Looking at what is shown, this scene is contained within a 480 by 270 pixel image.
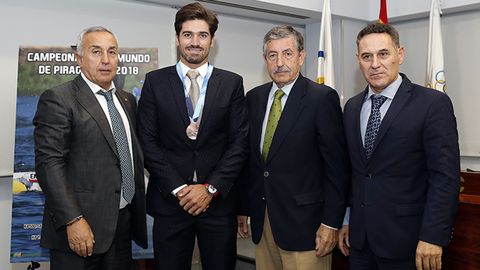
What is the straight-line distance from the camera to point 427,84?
180 inches

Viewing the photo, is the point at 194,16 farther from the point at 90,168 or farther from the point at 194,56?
the point at 90,168

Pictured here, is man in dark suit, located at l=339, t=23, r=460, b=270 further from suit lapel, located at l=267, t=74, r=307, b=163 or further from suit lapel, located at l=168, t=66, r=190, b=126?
suit lapel, located at l=168, t=66, r=190, b=126

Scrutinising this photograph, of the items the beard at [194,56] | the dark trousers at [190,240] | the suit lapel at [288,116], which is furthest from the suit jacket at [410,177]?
the beard at [194,56]

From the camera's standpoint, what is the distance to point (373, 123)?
2025 mm

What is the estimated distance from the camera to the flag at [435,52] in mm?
4535

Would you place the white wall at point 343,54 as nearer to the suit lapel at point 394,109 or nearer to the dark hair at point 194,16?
the dark hair at point 194,16

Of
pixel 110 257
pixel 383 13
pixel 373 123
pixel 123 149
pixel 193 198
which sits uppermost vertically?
pixel 383 13

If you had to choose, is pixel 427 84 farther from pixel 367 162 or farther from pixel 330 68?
pixel 367 162

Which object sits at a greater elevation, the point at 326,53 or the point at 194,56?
the point at 326,53

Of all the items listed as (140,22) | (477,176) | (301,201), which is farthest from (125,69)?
(477,176)

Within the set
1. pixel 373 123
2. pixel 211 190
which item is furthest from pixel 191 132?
pixel 373 123

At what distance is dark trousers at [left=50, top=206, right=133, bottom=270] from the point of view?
2.04m

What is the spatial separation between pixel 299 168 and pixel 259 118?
0.35 meters

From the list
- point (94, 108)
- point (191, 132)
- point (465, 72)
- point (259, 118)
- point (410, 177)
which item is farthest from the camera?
point (465, 72)
